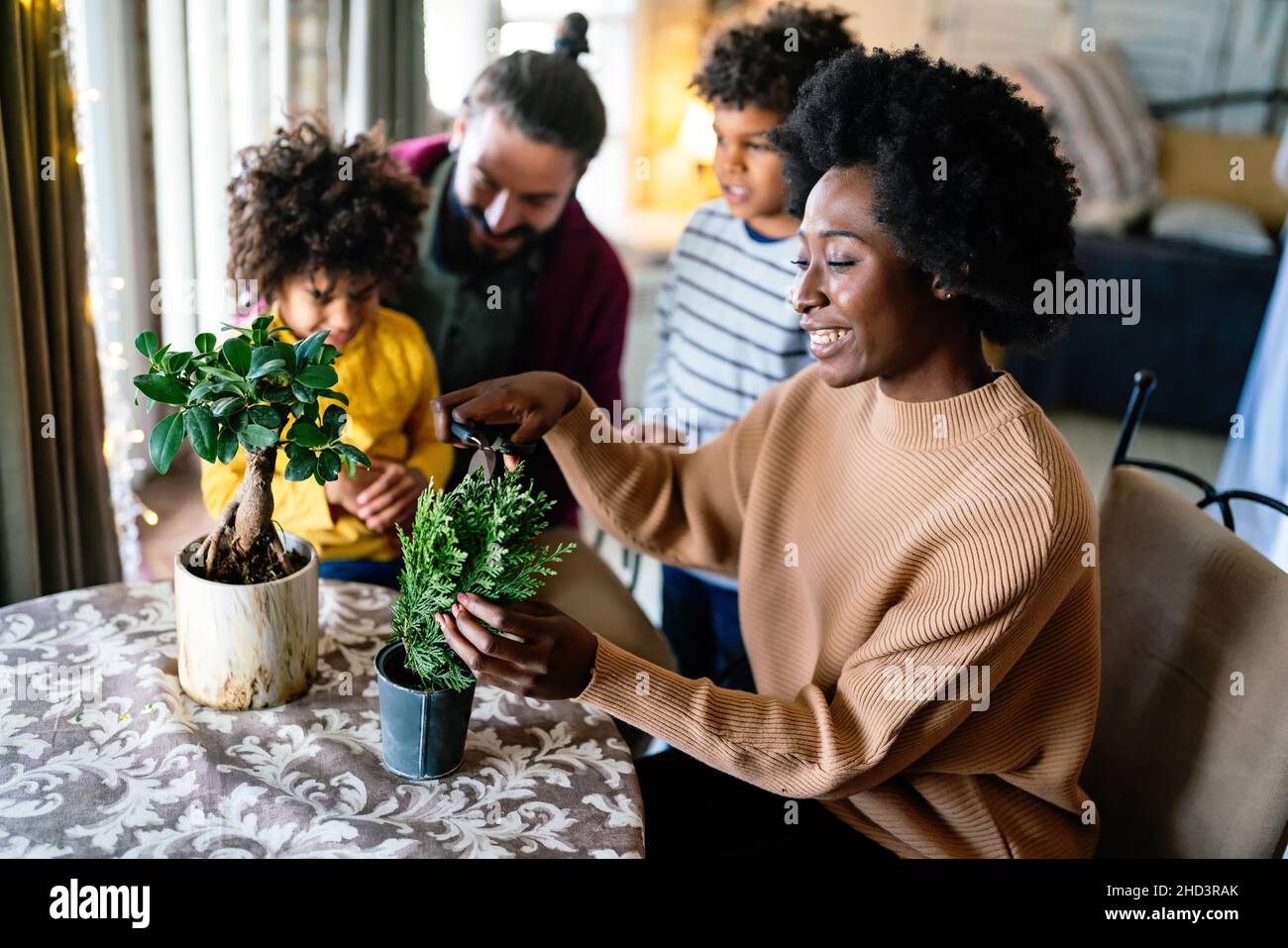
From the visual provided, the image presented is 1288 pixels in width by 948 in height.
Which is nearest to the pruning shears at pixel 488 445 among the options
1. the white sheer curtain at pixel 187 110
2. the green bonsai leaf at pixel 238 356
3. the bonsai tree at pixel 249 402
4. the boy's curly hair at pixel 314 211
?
the bonsai tree at pixel 249 402

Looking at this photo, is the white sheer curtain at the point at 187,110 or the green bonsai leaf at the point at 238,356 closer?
the green bonsai leaf at the point at 238,356

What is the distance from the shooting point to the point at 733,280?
1949 millimetres

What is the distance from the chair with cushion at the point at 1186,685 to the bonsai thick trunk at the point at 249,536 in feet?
3.38

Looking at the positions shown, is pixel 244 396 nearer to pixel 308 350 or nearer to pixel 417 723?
pixel 308 350

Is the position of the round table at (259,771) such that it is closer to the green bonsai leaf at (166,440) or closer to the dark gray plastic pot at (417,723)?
the dark gray plastic pot at (417,723)

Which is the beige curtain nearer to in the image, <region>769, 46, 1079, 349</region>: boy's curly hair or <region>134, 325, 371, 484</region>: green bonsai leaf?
<region>134, 325, 371, 484</region>: green bonsai leaf

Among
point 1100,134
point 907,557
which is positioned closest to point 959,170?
point 907,557

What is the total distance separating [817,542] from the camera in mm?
1429

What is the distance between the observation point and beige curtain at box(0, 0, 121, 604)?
1.60m

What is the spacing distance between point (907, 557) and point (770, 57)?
3.08 ft

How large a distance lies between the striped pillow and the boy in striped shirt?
3.50m

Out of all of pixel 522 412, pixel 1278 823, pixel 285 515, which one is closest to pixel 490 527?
pixel 522 412

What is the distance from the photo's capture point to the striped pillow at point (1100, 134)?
5.08 metres

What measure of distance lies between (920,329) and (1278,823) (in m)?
0.65
